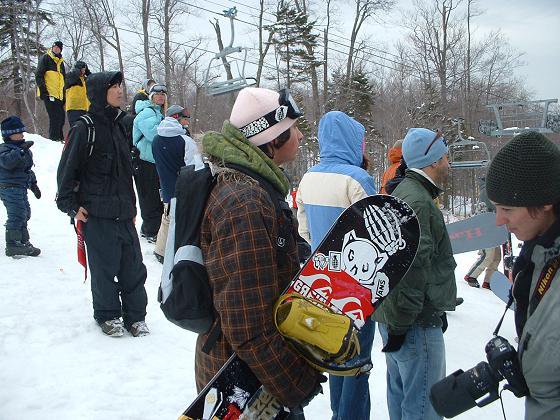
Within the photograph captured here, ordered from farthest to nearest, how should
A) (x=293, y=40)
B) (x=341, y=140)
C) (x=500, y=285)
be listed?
1. (x=293, y=40)
2. (x=341, y=140)
3. (x=500, y=285)

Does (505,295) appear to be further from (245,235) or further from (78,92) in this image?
(78,92)

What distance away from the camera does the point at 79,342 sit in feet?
13.0

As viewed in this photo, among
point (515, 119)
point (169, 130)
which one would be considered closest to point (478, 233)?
point (169, 130)

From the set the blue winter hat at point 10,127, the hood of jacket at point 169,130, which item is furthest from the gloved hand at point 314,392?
the blue winter hat at point 10,127

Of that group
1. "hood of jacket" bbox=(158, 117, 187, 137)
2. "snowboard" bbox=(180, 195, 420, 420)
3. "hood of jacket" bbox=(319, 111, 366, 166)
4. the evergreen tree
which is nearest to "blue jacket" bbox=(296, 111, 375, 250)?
"hood of jacket" bbox=(319, 111, 366, 166)

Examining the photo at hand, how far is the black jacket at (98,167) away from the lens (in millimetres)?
3756

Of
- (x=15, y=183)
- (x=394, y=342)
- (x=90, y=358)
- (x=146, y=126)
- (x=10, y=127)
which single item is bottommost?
(x=90, y=358)

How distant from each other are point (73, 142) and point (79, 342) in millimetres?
1710

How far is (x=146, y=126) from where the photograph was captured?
20.5 feet

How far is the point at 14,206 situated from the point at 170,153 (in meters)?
2.61

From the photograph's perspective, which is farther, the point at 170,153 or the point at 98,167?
the point at 170,153

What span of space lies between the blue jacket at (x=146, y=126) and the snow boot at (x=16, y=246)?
6.56ft

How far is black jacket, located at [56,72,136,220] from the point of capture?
376cm

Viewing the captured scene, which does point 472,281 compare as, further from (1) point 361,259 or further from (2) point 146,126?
(1) point 361,259
